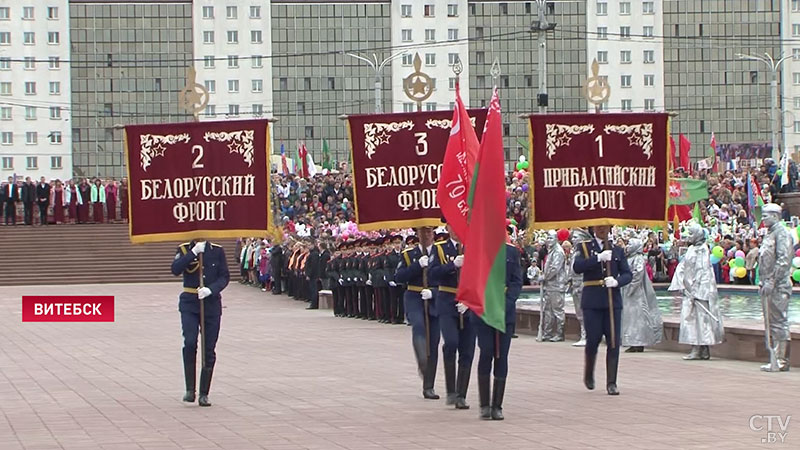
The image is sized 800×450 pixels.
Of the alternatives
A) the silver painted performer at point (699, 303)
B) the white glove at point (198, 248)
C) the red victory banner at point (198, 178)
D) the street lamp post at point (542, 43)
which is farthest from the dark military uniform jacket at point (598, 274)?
the street lamp post at point (542, 43)

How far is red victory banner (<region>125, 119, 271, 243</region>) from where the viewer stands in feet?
48.8

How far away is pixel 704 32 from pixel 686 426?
83539 millimetres

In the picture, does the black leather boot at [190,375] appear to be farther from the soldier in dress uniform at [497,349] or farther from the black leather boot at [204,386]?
the soldier in dress uniform at [497,349]

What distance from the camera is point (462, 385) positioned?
45.2ft

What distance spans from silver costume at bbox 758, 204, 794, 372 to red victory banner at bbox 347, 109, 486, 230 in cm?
360

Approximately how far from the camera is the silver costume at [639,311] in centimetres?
1972

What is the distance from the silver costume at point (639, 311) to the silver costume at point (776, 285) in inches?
117

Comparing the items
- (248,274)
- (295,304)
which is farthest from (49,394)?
(248,274)

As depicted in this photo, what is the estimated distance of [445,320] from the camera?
14.0 metres

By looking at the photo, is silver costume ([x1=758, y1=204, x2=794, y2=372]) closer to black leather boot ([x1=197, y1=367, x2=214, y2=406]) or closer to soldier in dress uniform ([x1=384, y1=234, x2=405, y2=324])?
black leather boot ([x1=197, y1=367, x2=214, y2=406])

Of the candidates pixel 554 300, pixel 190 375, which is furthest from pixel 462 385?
pixel 554 300

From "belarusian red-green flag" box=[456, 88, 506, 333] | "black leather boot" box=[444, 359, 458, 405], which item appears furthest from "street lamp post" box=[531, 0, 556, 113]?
"belarusian red-green flag" box=[456, 88, 506, 333]

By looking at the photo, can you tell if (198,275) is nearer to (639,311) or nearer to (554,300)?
(639,311)
